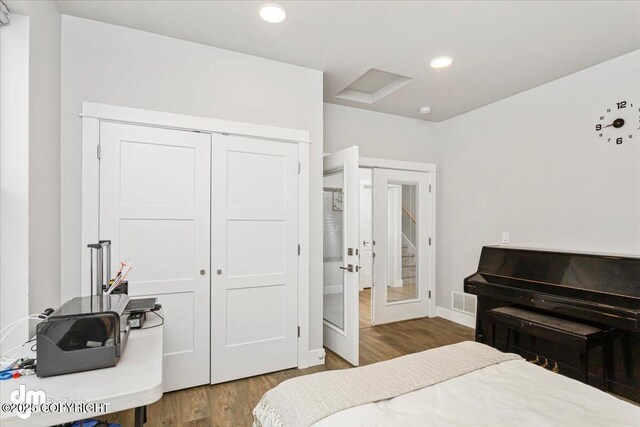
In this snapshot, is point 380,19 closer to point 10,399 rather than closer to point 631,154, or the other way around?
point 631,154

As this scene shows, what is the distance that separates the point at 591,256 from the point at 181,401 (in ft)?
11.0

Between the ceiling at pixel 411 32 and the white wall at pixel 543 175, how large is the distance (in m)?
0.30

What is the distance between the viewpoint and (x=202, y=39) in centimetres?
245

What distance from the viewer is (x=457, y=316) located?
4113mm

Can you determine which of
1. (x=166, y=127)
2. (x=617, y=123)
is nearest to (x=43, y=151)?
(x=166, y=127)

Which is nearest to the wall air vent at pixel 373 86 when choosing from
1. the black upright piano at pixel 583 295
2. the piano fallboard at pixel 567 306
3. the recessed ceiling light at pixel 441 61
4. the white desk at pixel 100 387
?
the recessed ceiling light at pixel 441 61

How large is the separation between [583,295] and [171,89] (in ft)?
11.6

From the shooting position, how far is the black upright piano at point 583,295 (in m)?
2.28

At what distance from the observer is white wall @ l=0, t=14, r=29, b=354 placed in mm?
1605

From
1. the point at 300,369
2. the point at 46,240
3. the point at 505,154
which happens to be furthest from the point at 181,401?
the point at 505,154

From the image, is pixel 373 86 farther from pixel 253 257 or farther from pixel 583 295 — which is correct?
pixel 583 295

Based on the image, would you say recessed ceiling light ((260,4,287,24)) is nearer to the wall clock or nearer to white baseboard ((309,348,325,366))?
white baseboard ((309,348,325,366))

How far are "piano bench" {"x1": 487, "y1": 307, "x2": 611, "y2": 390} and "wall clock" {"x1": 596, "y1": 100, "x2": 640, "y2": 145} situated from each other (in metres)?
1.59

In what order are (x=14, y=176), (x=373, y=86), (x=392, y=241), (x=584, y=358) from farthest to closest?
(x=392, y=241) → (x=373, y=86) → (x=584, y=358) → (x=14, y=176)
